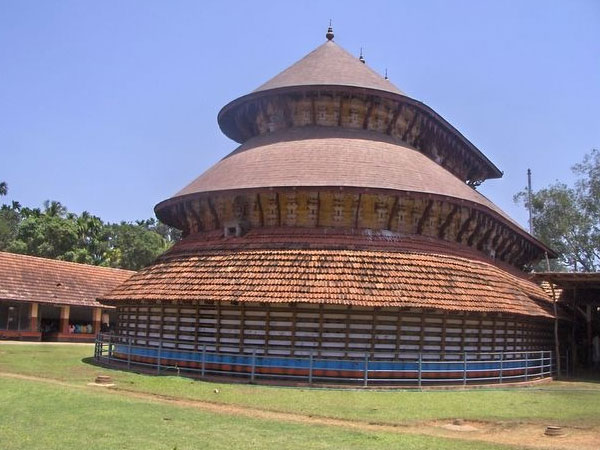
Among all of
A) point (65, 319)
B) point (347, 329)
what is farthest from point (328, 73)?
point (65, 319)

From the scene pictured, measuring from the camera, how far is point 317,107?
982 inches

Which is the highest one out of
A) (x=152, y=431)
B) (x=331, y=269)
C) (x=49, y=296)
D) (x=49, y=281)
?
(x=49, y=281)

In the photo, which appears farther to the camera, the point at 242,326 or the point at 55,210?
the point at 55,210

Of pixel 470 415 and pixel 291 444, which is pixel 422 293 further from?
pixel 291 444

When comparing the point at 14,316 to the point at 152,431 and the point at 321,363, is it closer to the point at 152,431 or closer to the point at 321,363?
the point at 321,363

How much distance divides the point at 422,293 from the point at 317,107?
33.8 ft

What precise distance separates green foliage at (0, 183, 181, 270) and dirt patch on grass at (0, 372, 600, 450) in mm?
43146

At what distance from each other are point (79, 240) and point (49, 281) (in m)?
21.2

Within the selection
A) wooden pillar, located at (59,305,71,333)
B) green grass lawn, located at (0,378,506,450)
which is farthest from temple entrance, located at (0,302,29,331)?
green grass lawn, located at (0,378,506,450)

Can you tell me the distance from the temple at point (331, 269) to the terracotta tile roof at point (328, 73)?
0.14 m

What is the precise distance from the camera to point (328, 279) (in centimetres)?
1736

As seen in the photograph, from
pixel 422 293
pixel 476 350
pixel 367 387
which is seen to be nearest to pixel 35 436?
pixel 367 387

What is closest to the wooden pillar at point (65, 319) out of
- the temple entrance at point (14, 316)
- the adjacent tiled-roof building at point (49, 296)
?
the adjacent tiled-roof building at point (49, 296)

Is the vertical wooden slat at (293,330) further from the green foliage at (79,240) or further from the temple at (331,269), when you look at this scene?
the green foliage at (79,240)
